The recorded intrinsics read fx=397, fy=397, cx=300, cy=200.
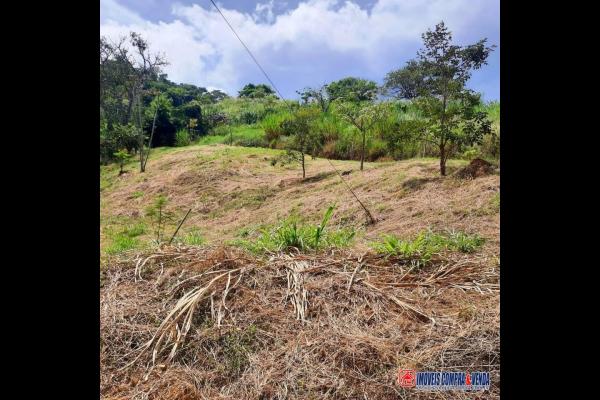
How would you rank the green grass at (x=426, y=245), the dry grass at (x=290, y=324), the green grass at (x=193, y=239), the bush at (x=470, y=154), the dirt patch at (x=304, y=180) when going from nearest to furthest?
the dry grass at (x=290, y=324), the green grass at (x=426, y=245), the green grass at (x=193, y=239), the dirt patch at (x=304, y=180), the bush at (x=470, y=154)

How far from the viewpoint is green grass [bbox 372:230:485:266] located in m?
2.75

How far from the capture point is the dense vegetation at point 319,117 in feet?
11.6

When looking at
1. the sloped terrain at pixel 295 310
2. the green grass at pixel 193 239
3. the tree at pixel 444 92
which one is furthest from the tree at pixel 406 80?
the green grass at pixel 193 239

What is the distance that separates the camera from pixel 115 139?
176 inches

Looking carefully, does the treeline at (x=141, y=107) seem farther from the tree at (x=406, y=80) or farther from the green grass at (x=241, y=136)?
the tree at (x=406, y=80)

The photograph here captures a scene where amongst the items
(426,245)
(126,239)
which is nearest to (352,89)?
(426,245)

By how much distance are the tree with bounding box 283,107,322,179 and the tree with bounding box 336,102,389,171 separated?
1.12ft

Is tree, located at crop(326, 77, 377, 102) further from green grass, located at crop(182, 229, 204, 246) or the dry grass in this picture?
green grass, located at crop(182, 229, 204, 246)

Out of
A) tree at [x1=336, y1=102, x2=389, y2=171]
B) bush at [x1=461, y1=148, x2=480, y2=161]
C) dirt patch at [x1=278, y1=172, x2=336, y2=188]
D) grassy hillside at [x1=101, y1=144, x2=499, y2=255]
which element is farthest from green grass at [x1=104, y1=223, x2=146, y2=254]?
bush at [x1=461, y1=148, x2=480, y2=161]

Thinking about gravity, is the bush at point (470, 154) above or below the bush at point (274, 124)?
below

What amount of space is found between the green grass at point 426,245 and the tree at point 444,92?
3.84ft

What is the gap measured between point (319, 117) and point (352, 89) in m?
0.79
